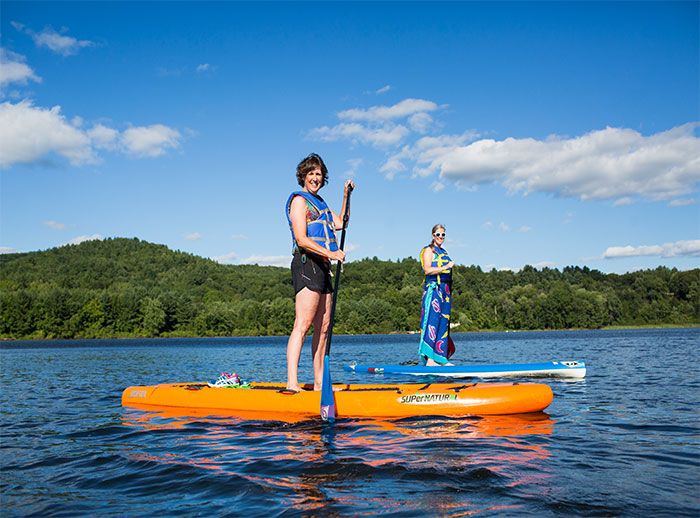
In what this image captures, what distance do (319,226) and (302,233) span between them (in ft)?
1.07

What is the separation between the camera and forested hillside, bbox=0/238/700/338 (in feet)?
333

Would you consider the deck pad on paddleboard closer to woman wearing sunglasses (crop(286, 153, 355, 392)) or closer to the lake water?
the lake water

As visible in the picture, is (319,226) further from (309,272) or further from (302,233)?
(309,272)

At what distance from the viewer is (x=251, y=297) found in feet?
429

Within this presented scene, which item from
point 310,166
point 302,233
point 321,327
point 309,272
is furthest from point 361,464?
point 310,166

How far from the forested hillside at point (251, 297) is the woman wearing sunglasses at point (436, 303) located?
9520 cm

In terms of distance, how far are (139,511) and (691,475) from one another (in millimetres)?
4296

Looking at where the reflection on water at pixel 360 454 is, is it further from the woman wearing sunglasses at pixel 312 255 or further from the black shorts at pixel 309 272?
the black shorts at pixel 309 272

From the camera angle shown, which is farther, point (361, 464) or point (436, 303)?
point (436, 303)

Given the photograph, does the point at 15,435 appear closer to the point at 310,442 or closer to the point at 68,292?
the point at 310,442

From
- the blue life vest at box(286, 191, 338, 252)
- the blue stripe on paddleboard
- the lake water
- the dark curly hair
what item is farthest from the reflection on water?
the blue stripe on paddleboard

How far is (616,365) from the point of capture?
1717cm

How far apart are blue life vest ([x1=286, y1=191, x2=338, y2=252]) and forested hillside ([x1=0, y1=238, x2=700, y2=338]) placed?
101 metres

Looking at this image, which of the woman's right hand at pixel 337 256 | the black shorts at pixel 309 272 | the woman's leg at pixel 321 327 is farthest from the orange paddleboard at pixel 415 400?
the woman's right hand at pixel 337 256
